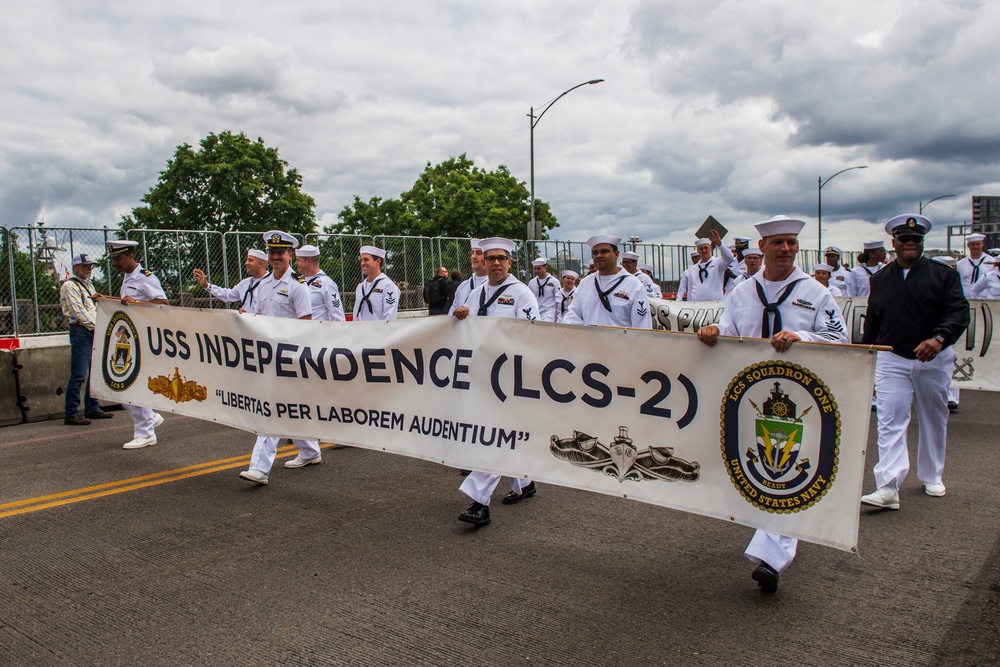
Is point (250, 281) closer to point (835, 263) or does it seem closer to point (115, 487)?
point (115, 487)

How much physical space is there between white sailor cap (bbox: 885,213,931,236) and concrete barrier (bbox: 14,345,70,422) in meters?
9.93

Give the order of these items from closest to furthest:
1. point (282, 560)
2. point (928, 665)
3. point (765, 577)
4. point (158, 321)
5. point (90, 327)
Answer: point (928, 665), point (765, 577), point (282, 560), point (158, 321), point (90, 327)

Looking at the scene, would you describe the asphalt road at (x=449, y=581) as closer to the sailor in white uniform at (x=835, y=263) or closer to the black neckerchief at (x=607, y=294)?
the black neckerchief at (x=607, y=294)

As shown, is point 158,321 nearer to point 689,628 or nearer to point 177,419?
point 177,419

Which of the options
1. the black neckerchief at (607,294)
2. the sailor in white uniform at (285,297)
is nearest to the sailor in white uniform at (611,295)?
the black neckerchief at (607,294)

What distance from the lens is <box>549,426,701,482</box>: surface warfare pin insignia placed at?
14.1 ft

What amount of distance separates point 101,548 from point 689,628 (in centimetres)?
355

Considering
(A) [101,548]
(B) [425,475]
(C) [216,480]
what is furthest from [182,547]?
(B) [425,475]

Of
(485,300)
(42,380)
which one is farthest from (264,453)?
(42,380)

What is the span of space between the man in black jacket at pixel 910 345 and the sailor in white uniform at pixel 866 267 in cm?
526

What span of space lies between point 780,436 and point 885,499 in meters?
2.16

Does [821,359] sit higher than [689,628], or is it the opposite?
→ [821,359]

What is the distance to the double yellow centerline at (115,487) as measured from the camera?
19.3 ft

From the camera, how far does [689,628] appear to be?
146 inches
